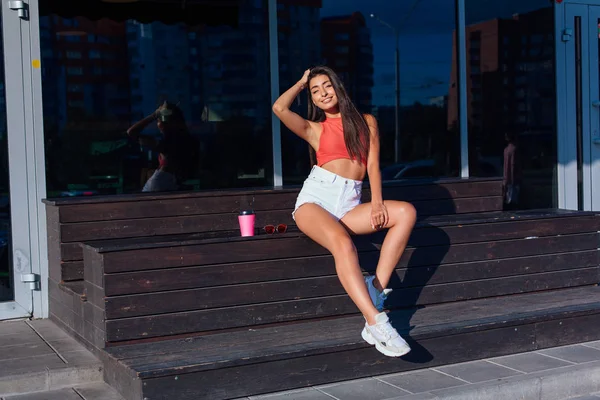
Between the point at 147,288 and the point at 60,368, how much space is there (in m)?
Answer: 0.63

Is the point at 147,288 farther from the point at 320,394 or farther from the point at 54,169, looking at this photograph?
the point at 54,169

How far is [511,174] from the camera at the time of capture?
738 cm

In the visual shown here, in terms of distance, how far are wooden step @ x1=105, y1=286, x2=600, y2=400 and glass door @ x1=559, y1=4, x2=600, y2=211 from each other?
240cm

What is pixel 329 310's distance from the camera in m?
4.98

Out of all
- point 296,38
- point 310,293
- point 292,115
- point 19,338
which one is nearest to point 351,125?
point 292,115

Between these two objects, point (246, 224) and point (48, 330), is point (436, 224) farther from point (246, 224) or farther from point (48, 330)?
point (48, 330)

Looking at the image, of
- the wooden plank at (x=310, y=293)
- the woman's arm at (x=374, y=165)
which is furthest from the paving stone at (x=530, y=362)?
the woman's arm at (x=374, y=165)

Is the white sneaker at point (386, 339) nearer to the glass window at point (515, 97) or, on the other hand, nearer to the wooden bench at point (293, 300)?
the wooden bench at point (293, 300)

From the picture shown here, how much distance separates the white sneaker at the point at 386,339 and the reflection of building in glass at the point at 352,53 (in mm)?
2762

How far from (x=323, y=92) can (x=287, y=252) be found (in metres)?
0.99

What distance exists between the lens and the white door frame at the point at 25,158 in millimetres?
5652

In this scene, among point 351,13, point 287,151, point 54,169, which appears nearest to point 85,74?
point 54,169

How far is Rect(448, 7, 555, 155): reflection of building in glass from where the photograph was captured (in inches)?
285

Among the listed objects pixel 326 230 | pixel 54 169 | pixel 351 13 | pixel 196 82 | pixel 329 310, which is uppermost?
pixel 351 13
